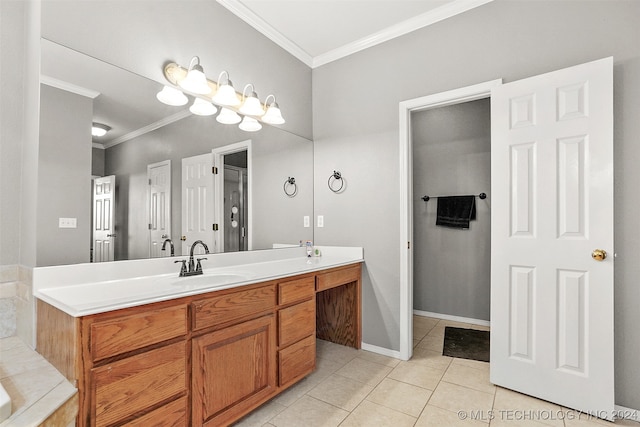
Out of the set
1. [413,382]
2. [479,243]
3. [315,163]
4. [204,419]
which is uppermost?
[315,163]

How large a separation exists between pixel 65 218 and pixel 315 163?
6.66 feet

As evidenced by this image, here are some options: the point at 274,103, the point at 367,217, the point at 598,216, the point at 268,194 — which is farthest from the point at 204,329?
the point at 598,216

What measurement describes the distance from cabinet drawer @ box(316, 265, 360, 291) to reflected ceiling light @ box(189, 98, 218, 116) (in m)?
1.39

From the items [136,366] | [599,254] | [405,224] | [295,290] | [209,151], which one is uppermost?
[209,151]

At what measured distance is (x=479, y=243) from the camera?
343 centimetres

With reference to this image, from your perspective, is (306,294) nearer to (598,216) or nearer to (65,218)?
(65,218)

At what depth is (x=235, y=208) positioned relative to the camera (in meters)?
2.38

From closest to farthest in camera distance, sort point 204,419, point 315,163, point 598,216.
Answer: point 204,419
point 598,216
point 315,163

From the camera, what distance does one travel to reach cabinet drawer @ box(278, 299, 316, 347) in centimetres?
191

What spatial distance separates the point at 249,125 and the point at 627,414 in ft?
9.96

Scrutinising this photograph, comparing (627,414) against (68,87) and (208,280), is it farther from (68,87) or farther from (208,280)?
(68,87)

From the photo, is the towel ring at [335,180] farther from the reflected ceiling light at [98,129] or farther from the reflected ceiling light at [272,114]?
the reflected ceiling light at [98,129]

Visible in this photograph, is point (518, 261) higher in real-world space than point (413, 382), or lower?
higher

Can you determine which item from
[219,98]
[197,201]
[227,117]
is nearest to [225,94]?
[219,98]
